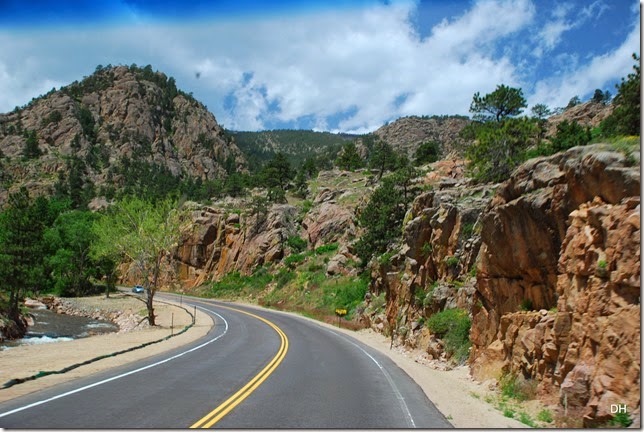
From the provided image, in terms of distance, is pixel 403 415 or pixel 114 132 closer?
pixel 403 415

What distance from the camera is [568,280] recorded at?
10523mm

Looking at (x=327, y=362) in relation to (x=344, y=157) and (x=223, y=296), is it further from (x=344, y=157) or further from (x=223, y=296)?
(x=344, y=157)

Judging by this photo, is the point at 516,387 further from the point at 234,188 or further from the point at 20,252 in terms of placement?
the point at 234,188

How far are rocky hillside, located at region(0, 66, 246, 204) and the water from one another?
88419mm

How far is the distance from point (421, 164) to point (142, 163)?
4135 inches

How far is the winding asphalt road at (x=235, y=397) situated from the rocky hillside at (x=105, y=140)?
125 m

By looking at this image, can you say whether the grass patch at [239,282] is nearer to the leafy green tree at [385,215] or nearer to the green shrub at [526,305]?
the leafy green tree at [385,215]

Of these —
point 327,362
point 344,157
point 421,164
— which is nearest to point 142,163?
point 344,157

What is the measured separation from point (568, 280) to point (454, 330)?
9842 mm

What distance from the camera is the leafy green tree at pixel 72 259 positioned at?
64.7m

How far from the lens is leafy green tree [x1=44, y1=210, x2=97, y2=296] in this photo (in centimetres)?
6469

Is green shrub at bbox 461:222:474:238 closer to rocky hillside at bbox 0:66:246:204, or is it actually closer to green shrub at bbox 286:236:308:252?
green shrub at bbox 286:236:308:252

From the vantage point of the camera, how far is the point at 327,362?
1800 centimetres

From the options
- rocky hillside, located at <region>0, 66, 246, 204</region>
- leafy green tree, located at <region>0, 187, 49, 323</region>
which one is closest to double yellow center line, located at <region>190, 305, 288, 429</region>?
leafy green tree, located at <region>0, 187, 49, 323</region>
